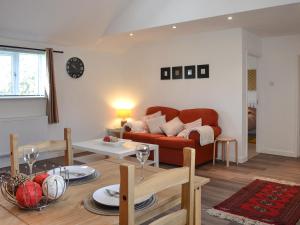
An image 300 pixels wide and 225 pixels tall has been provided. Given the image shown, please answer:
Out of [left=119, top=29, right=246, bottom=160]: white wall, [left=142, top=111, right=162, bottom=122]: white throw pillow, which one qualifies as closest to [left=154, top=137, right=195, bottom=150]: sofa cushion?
[left=142, top=111, right=162, bottom=122]: white throw pillow

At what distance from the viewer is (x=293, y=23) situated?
4445 millimetres

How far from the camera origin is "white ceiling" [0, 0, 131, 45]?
14.3 feet

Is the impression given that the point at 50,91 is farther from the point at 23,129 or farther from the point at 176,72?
the point at 176,72

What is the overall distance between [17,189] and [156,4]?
13.3ft

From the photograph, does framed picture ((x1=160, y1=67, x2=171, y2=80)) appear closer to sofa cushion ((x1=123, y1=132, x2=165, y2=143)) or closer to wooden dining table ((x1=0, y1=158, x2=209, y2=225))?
sofa cushion ((x1=123, y1=132, x2=165, y2=143))

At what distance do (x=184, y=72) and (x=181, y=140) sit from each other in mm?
1632

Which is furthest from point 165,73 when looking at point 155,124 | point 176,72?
point 155,124

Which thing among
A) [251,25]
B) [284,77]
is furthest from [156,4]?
[284,77]

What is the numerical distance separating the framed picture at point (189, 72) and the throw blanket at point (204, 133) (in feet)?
3.87

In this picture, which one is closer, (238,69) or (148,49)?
(238,69)

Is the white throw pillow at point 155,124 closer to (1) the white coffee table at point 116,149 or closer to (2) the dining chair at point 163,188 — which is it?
(1) the white coffee table at point 116,149

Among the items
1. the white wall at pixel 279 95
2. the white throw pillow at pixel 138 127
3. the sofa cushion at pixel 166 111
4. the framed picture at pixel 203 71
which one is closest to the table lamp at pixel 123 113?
the sofa cushion at pixel 166 111

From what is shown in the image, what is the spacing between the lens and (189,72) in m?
5.58

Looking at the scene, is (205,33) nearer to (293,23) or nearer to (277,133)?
(293,23)
